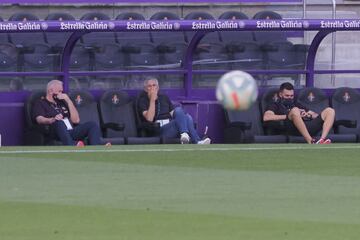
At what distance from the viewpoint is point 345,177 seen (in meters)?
12.9

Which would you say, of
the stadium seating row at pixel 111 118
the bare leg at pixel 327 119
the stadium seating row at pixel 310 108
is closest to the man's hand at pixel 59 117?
the stadium seating row at pixel 111 118

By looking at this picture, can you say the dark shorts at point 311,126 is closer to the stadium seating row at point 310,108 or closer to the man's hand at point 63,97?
the stadium seating row at point 310,108

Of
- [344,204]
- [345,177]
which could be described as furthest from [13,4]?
[344,204]

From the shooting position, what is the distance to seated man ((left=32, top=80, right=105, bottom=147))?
17.7m

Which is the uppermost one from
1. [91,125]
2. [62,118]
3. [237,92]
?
[237,92]

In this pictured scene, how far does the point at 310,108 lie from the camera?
19719mm

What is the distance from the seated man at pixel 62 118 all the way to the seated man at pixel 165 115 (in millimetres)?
1000

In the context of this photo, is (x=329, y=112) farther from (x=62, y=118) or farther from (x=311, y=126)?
(x=62, y=118)

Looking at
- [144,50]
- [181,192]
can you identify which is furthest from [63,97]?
[181,192]

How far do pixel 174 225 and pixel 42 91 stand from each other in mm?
9422

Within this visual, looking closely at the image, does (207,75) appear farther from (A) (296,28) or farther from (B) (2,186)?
(B) (2,186)

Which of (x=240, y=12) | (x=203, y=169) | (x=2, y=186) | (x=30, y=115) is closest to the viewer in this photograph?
(x=2, y=186)

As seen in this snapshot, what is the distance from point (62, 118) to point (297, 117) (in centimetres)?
386

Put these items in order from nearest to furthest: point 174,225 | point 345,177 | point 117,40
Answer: point 174,225, point 345,177, point 117,40
